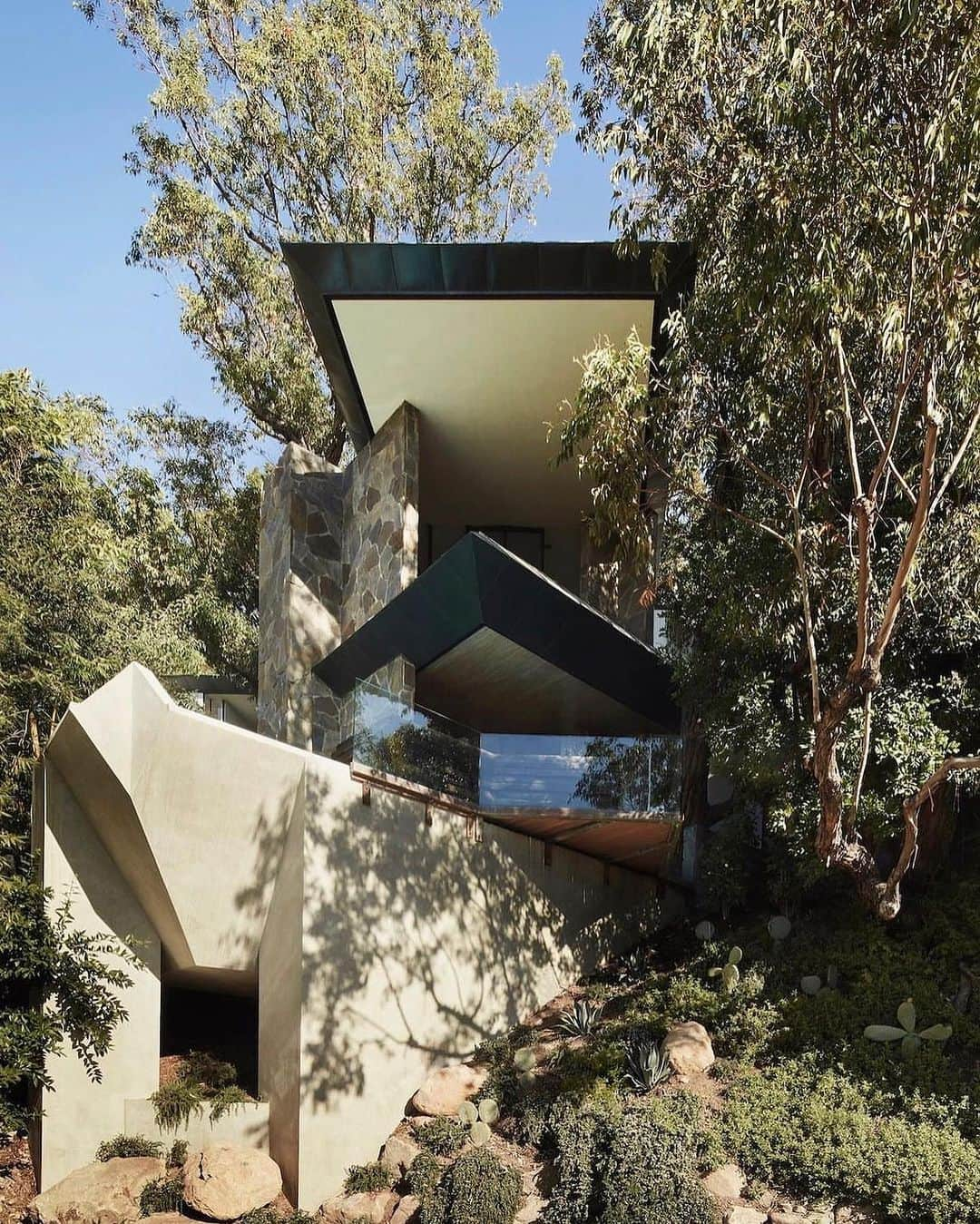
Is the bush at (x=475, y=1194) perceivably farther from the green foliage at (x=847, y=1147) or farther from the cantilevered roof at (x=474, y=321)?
the cantilevered roof at (x=474, y=321)

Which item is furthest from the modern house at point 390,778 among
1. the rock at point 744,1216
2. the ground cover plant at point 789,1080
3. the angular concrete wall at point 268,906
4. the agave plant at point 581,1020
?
the rock at point 744,1216

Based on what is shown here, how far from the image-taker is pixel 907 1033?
11672mm

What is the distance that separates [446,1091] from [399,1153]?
0.98 meters

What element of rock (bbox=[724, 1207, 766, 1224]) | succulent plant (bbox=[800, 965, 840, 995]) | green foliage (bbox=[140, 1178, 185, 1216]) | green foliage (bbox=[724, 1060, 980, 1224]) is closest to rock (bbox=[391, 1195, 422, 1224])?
green foliage (bbox=[140, 1178, 185, 1216])

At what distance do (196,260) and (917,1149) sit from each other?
20.9 metres

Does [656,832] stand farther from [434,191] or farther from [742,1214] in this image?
[434,191]

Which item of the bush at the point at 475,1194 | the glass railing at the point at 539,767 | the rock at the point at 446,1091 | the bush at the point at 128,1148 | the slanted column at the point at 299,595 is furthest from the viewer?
the slanted column at the point at 299,595

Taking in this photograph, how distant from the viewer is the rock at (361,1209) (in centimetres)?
1139

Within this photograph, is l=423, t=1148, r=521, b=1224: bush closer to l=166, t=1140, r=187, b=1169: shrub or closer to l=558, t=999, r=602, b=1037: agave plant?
l=558, t=999, r=602, b=1037: agave plant

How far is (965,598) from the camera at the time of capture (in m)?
11.9

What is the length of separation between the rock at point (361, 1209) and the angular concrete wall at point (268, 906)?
0.22 metres

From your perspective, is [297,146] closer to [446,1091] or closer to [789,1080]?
[446,1091]

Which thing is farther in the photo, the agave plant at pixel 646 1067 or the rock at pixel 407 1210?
the agave plant at pixel 646 1067

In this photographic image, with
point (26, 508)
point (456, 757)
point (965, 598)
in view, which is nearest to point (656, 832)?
point (456, 757)
